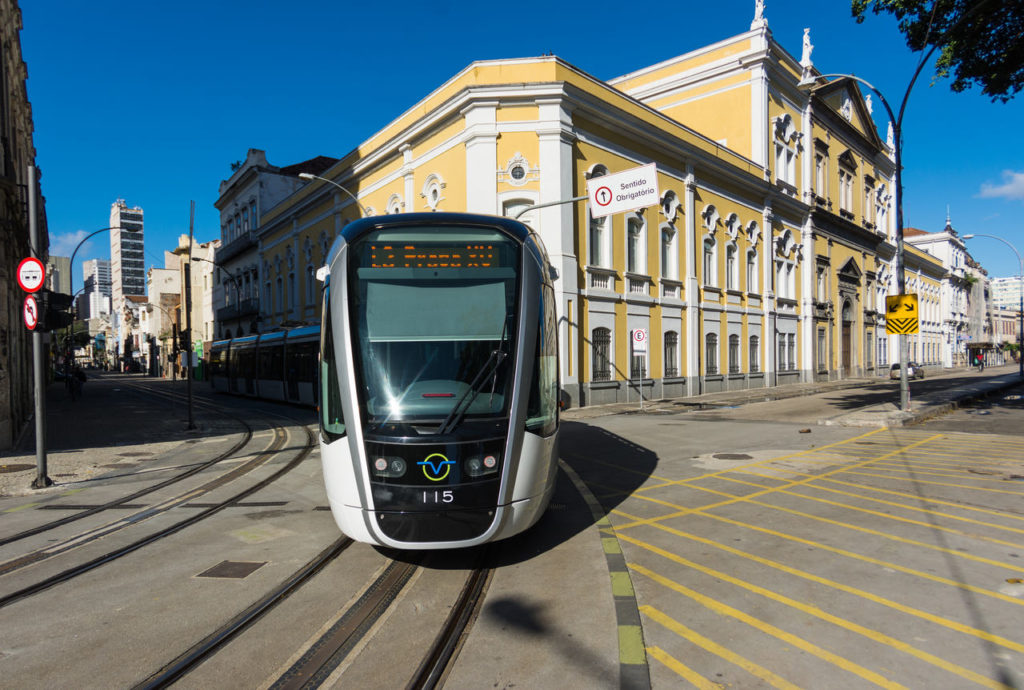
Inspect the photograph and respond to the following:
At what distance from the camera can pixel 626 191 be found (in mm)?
13008

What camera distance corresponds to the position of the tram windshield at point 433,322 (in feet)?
15.1

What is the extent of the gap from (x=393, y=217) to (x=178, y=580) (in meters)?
3.57

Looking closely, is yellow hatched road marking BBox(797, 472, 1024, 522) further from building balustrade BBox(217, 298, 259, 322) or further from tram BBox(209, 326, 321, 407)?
building balustrade BBox(217, 298, 259, 322)

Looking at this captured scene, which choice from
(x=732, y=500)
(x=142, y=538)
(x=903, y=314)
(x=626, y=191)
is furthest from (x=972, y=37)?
(x=142, y=538)

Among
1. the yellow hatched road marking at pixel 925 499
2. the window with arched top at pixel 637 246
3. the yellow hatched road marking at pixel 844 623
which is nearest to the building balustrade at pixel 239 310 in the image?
the window with arched top at pixel 637 246

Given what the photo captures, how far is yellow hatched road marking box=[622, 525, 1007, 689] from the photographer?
3133mm

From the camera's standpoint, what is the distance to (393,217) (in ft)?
17.1

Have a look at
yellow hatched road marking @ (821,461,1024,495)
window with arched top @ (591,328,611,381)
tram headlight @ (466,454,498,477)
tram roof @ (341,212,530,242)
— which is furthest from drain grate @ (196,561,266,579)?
window with arched top @ (591,328,611,381)

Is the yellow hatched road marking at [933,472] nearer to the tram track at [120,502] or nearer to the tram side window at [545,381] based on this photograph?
the tram side window at [545,381]

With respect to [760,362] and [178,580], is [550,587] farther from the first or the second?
[760,362]

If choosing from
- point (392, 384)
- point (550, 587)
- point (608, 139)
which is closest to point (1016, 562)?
point (550, 587)

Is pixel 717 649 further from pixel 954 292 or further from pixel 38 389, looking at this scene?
pixel 954 292

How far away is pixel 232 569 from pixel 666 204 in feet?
76.5

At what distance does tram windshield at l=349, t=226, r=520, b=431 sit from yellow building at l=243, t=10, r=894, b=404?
14286mm
